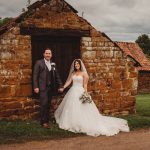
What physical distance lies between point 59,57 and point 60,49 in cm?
25

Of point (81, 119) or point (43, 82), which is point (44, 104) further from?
point (81, 119)

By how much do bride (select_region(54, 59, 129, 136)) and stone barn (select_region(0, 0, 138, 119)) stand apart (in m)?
0.96

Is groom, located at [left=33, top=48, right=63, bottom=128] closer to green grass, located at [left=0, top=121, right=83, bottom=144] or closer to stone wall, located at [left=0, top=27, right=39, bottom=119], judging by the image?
green grass, located at [left=0, top=121, right=83, bottom=144]

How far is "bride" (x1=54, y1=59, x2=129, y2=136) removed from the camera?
9788 mm

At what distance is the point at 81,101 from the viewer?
10.3 m

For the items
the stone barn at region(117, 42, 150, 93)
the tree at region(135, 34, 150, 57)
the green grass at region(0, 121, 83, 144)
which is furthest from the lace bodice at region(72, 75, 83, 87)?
the tree at region(135, 34, 150, 57)

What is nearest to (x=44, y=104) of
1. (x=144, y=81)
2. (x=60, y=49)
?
(x=60, y=49)

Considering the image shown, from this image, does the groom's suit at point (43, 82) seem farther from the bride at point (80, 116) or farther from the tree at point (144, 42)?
the tree at point (144, 42)

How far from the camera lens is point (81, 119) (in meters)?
9.96

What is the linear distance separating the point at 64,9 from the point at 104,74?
2.53m

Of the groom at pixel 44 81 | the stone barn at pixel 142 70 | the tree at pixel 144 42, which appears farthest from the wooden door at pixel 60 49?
the tree at pixel 144 42

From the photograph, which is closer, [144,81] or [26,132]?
[26,132]

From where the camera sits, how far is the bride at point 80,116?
32.1 feet

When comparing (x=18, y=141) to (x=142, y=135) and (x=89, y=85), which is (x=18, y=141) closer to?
(x=142, y=135)
